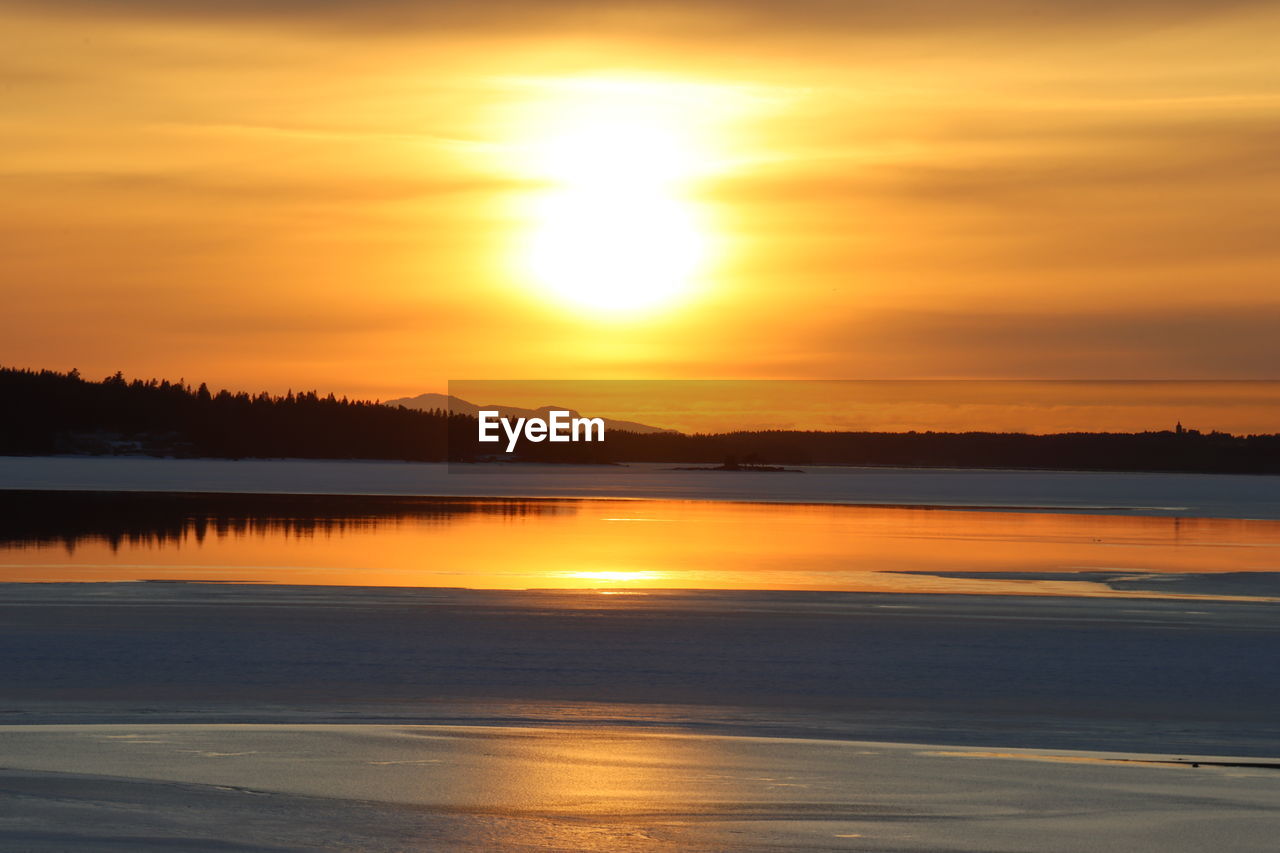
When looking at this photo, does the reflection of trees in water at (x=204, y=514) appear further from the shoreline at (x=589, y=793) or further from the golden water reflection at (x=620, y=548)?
the shoreline at (x=589, y=793)

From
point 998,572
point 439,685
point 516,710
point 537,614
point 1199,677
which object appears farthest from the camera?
point 998,572

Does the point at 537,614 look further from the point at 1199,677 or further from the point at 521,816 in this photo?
the point at 521,816

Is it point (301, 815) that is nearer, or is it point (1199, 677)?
point (301, 815)

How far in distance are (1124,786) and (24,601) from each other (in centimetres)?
1614

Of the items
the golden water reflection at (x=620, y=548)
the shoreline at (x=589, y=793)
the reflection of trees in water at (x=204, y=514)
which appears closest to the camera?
the shoreline at (x=589, y=793)

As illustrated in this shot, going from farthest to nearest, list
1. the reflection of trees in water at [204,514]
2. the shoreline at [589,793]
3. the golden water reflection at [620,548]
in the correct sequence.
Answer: the reflection of trees in water at [204,514]
the golden water reflection at [620,548]
the shoreline at [589,793]

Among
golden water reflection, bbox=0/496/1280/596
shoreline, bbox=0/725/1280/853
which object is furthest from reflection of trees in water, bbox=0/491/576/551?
shoreline, bbox=0/725/1280/853

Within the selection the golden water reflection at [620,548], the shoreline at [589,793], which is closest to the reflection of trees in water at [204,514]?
the golden water reflection at [620,548]

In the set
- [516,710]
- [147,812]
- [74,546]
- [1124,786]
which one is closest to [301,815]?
[147,812]

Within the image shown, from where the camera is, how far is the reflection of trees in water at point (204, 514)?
36.0m

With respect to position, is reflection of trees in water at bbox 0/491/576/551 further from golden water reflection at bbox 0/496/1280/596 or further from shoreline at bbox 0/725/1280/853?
shoreline at bbox 0/725/1280/853

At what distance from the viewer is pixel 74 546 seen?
31.5 m

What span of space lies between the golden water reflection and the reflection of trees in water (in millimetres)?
111

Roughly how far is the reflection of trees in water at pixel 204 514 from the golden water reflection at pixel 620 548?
11cm
